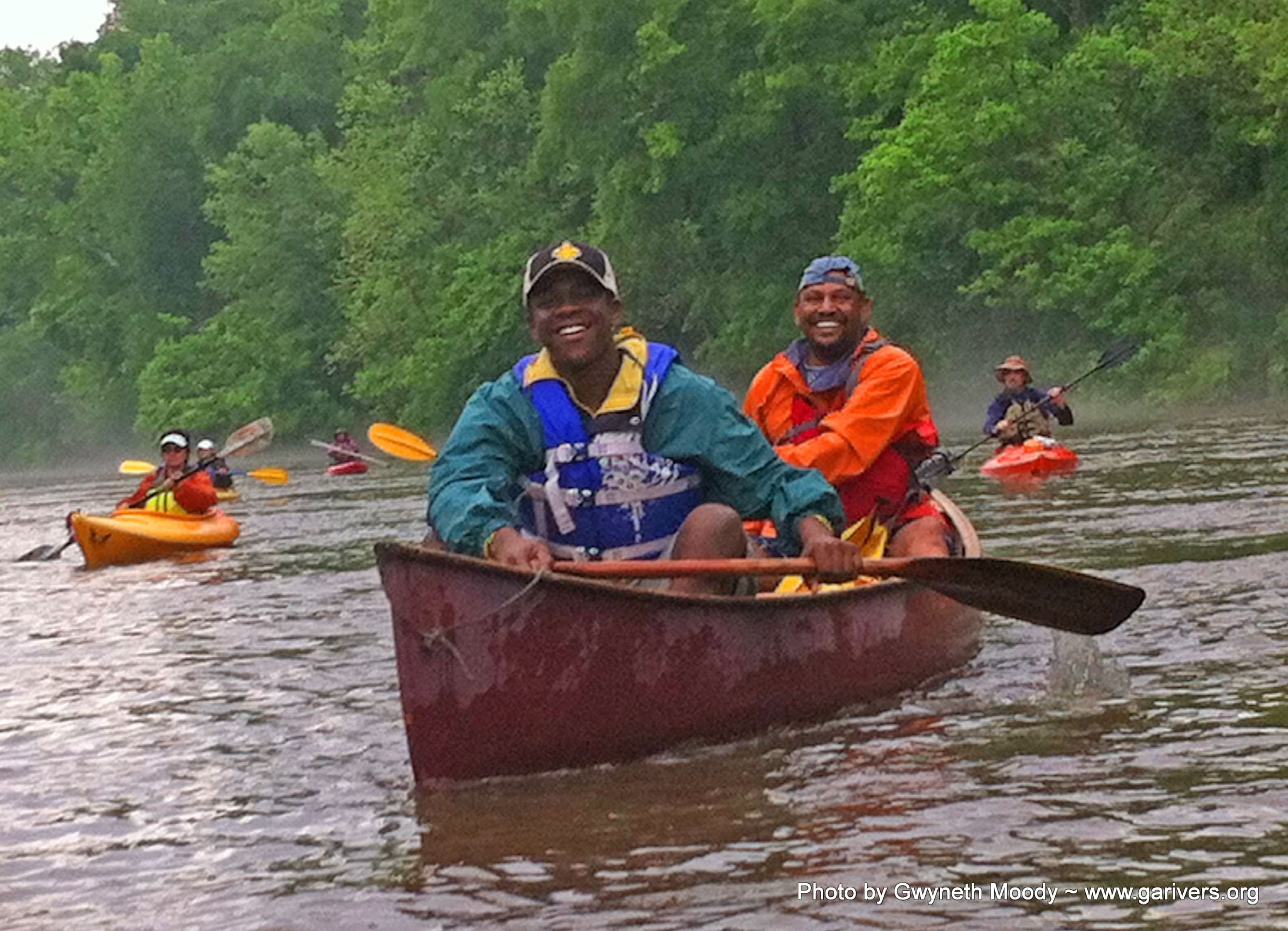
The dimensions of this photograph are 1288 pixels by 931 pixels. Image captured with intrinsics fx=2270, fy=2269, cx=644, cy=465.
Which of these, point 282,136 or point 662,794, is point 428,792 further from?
point 282,136

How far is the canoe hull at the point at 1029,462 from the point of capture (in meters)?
17.4

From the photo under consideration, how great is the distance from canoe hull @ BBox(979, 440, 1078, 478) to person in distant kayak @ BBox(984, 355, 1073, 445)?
0.18 meters

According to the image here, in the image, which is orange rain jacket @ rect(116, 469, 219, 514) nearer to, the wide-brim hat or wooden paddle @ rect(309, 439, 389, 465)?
the wide-brim hat

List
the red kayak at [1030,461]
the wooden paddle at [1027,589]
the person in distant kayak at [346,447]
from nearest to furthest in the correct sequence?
the wooden paddle at [1027,589]
the red kayak at [1030,461]
the person in distant kayak at [346,447]

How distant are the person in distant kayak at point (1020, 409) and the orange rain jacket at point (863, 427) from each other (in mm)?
8948

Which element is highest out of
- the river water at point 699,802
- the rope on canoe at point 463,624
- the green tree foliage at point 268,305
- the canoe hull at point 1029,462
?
the green tree foliage at point 268,305

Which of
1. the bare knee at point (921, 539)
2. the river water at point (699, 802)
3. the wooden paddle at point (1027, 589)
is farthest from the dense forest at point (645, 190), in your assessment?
the wooden paddle at point (1027, 589)

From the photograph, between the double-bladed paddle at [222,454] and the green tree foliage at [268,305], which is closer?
the double-bladed paddle at [222,454]

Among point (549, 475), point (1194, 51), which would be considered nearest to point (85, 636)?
point (549, 475)

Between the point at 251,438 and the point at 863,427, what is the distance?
46.1ft

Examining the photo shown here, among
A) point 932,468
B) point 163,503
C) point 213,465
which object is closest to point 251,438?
point 213,465

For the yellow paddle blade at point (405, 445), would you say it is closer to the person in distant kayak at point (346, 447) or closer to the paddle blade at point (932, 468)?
the paddle blade at point (932, 468)

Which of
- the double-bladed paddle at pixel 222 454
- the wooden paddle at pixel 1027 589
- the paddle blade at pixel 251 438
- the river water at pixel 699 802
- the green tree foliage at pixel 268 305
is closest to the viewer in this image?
the river water at pixel 699 802

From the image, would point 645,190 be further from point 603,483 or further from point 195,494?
point 603,483
